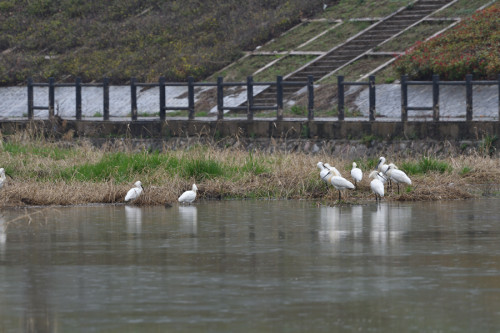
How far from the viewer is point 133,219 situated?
632 inches

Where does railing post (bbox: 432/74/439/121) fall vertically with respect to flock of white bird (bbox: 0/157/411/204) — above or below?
above

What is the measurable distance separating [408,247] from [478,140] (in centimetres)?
1256

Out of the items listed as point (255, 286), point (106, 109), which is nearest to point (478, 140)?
point (106, 109)

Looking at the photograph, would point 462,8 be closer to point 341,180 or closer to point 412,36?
point 412,36

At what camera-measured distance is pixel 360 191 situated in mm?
19406

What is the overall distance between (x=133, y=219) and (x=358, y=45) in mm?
22346

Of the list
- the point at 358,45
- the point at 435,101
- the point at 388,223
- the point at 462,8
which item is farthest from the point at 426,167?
the point at 462,8

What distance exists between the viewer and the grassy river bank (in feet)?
60.3

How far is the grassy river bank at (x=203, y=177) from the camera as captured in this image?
18375 mm

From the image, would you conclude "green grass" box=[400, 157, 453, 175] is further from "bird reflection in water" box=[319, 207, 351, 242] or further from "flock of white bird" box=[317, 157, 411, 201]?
"bird reflection in water" box=[319, 207, 351, 242]

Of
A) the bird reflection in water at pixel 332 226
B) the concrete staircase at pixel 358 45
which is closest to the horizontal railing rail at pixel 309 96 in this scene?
the concrete staircase at pixel 358 45

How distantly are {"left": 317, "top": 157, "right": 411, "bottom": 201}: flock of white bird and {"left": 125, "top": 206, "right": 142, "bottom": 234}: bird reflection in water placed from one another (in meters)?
3.08

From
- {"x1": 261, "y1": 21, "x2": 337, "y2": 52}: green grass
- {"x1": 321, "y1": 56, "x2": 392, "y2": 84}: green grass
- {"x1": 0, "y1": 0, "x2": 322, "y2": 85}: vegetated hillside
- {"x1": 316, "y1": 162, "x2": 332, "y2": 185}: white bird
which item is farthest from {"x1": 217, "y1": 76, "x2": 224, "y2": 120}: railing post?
{"x1": 316, "y1": 162, "x2": 332, "y2": 185}: white bird

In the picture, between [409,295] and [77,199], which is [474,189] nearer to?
[77,199]
